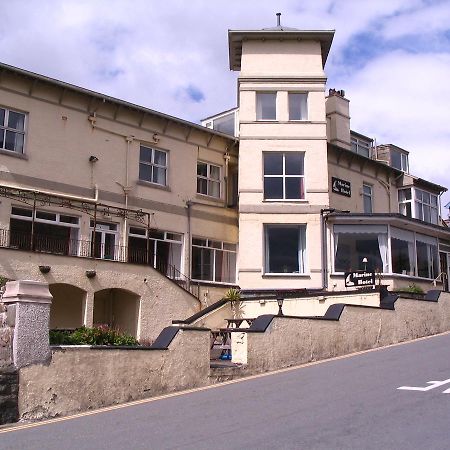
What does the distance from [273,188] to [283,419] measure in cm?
1824

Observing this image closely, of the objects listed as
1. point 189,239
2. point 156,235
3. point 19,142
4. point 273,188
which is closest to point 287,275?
point 273,188

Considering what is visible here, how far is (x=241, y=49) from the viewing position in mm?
28234

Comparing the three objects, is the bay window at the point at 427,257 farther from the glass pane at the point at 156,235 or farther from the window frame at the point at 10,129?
the window frame at the point at 10,129

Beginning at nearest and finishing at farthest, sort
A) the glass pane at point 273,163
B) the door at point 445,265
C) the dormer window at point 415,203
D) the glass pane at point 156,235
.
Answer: the glass pane at point 156,235, the glass pane at point 273,163, the door at point 445,265, the dormer window at point 415,203

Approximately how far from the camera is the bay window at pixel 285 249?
86.5 ft

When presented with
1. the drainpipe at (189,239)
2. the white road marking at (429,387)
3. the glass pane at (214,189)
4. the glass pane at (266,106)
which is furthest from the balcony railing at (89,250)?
the white road marking at (429,387)

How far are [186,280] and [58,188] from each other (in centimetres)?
629

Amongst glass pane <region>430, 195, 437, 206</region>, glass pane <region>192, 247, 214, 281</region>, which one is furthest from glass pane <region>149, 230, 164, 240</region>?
glass pane <region>430, 195, 437, 206</region>

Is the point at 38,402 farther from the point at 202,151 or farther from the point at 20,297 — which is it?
the point at 202,151

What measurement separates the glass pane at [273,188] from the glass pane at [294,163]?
0.62 m

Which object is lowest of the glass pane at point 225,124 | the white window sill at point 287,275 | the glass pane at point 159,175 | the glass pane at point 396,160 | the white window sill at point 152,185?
the white window sill at point 287,275

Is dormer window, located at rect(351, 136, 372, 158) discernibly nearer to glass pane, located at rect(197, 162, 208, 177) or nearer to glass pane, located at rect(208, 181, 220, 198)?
glass pane, located at rect(208, 181, 220, 198)

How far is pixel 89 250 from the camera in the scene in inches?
891

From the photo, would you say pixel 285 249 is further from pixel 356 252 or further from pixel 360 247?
pixel 360 247
